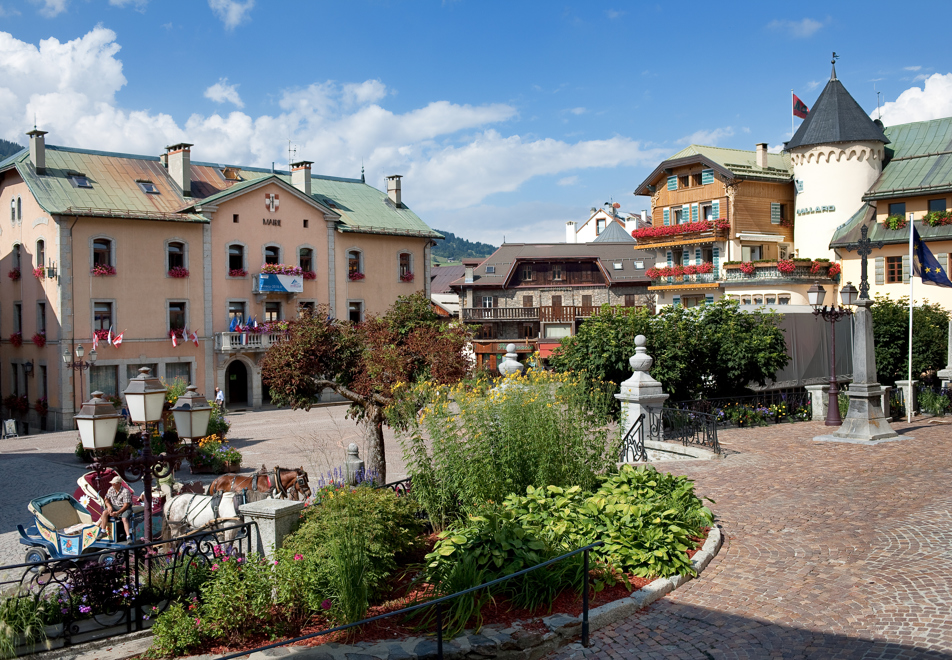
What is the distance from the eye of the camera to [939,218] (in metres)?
33.3

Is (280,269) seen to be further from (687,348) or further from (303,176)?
(687,348)

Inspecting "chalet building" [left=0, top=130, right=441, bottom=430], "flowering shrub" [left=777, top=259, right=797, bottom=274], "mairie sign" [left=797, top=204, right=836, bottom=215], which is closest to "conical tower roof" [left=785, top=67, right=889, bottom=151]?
"mairie sign" [left=797, top=204, right=836, bottom=215]

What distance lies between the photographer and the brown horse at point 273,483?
43.7 feet

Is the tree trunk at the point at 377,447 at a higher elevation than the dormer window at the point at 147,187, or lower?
lower

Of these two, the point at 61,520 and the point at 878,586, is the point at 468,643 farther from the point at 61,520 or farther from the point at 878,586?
the point at 61,520

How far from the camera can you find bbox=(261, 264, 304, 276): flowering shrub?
128 feet

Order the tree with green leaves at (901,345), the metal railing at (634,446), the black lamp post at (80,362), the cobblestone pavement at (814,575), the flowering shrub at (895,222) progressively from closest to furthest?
the cobblestone pavement at (814,575) → the metal railing at (634,446) → the tree with green leaves at (901,345) → the black lamp post at (80,362) → the flowering shrub at (895,222)

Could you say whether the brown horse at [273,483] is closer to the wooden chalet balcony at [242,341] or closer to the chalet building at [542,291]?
the wooden chalet balcony at [242,341]

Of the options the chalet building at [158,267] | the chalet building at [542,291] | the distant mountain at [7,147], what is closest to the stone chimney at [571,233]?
the chalet building at [542,291]

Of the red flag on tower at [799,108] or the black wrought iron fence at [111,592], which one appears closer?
the black wrought iron fence at [111,592]

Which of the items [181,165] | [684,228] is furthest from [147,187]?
[684,228]

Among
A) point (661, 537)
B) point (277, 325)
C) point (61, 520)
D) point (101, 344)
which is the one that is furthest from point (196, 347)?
point (661, 537)

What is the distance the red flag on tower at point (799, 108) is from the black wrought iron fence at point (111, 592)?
140ft

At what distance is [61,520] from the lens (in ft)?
36.7
